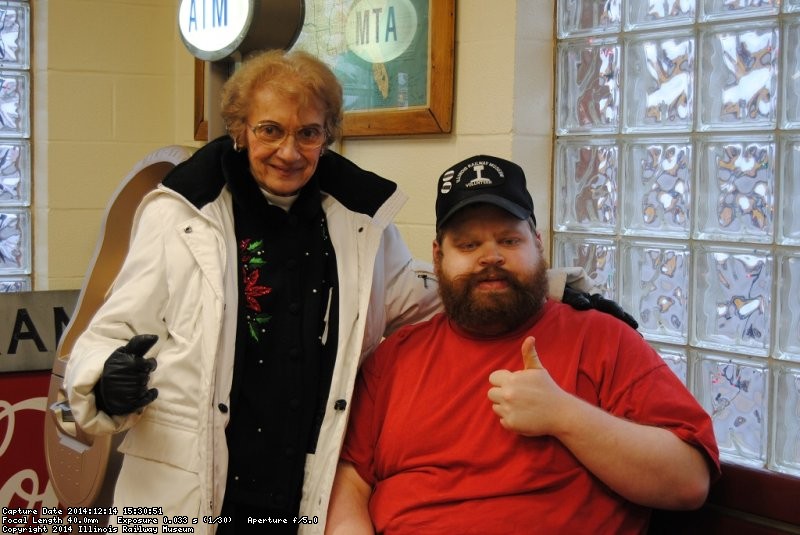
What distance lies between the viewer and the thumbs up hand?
1544 millimetres

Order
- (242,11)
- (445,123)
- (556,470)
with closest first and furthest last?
(556,470), (242,11), (445,123)

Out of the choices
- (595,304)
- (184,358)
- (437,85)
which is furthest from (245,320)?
(437,85)

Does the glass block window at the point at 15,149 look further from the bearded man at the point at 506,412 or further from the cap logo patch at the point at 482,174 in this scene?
the cap logo patch at the point at 482,174

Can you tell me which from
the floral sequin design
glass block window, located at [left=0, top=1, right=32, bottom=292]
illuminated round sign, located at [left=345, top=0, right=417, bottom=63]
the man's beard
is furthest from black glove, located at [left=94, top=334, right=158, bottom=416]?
glass block window, located at [left=0, top=1, right=32, bottom=292]

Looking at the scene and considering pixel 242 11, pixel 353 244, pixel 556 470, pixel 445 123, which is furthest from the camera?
pixel 445 123

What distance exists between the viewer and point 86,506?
2172 millimetres

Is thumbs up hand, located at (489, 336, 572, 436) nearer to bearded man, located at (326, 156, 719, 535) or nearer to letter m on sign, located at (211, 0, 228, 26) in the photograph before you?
bearded man, located at (326, 156, 719, 535)

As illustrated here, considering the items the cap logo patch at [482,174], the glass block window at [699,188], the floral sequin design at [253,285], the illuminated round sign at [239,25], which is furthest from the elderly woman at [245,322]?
the glass block window at [699,188]

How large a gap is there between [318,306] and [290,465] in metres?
0.31

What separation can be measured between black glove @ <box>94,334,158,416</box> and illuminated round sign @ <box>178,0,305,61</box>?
846 mm

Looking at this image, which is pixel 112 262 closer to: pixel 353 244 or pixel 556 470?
pixel 353 244

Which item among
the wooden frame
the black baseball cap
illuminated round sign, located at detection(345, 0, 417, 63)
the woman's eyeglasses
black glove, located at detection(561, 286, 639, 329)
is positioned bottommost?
black glove, located at detection(561, 286, 639, 329)

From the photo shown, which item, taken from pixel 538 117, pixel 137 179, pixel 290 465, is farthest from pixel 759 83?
pixel 137 179

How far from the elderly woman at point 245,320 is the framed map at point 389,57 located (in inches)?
33.5
